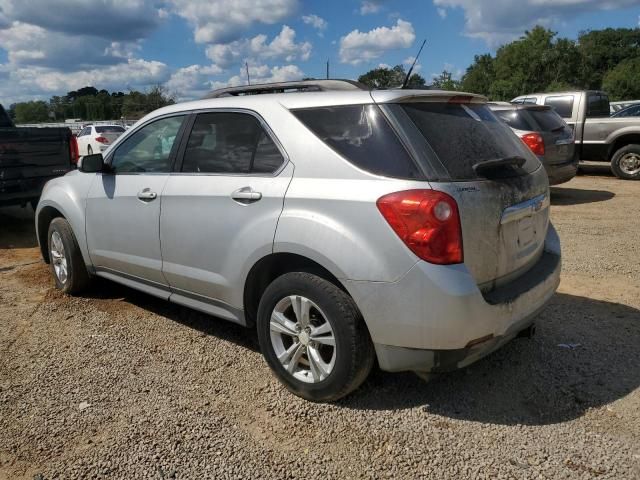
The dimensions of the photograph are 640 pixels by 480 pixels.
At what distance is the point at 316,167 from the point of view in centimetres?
301

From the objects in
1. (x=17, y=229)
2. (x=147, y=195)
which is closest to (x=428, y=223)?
(x=147, y=195)

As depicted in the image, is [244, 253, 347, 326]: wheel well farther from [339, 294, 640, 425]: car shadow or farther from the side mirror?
the side mirror

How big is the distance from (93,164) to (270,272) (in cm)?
201

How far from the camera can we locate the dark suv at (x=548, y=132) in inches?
→ 357

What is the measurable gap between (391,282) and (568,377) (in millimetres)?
1543

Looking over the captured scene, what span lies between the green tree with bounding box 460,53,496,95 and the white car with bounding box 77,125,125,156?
47.2 m

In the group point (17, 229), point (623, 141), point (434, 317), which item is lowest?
point (17, 229)

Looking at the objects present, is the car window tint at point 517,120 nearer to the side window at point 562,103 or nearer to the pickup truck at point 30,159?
the side window at point 562,103

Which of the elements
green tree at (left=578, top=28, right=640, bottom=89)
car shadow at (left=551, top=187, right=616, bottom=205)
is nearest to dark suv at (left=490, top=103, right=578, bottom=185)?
car shadow at (left=551, top=187, right=616, bottom=205)

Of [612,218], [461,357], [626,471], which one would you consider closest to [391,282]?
[461,357]

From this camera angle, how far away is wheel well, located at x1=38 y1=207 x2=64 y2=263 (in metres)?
5.20

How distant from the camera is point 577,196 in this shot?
10234 mm

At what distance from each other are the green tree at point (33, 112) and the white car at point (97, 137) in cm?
5709

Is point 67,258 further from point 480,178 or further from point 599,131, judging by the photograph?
point 599,131
